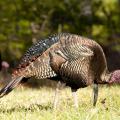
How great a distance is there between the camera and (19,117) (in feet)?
21.7

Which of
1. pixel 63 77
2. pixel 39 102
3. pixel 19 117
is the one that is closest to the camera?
pixel 19 117

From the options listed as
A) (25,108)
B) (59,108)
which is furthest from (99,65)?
(25,108)

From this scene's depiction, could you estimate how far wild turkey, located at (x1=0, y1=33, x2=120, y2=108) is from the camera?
285 inches

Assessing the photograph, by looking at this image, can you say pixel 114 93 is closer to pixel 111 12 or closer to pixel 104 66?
pixel 104 66

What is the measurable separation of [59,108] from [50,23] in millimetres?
11484

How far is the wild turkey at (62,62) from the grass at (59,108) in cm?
40

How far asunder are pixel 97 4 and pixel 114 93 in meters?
10.5

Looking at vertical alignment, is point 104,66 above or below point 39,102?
above

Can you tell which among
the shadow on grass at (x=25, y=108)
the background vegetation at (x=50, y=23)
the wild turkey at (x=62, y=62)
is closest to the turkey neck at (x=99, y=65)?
the wild turkey at (x=62, y=62)

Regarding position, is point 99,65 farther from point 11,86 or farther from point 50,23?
point 50,23

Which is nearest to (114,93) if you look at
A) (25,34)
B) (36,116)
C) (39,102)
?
(39,102)

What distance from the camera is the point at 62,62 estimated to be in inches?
285

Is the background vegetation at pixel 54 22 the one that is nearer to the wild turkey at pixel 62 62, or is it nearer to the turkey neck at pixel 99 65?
the turkey neck at pixel 99 65

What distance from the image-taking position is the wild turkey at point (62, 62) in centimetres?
723
